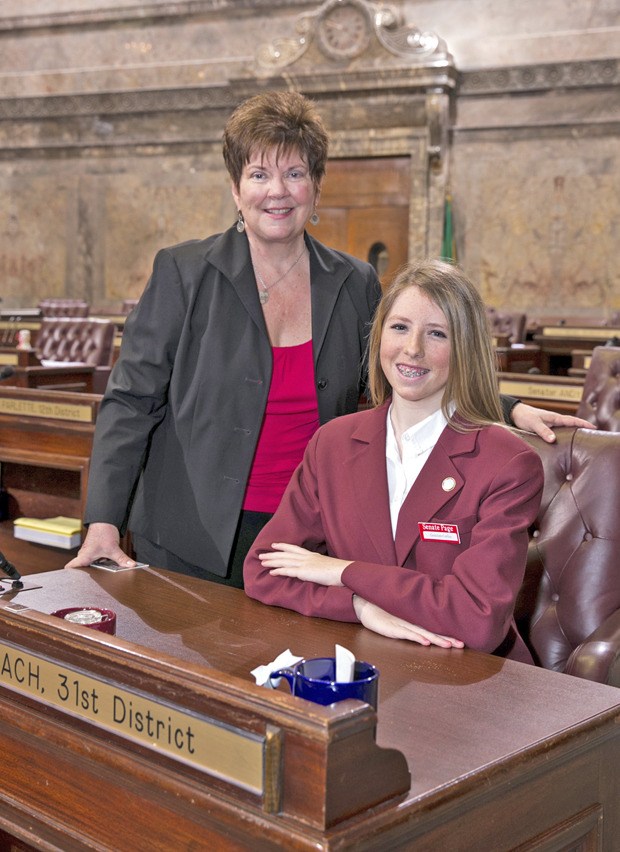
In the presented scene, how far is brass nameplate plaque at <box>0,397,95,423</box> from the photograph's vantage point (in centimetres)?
387

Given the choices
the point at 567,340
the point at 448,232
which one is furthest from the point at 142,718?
the point at 448,232

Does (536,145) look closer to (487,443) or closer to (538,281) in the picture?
(538,281)

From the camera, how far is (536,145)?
39.6ft

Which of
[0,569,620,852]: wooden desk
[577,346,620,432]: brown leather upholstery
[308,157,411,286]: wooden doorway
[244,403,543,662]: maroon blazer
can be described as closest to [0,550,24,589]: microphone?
[0,569,620,852]: wooden desk

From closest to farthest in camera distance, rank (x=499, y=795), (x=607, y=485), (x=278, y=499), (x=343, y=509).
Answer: (x=499, y=795), (x=343, y=509), (x=607, y=485), (x=278, y=499)

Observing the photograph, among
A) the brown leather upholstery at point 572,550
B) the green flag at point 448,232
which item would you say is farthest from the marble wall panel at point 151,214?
the brown leather upholstery at point 572,550

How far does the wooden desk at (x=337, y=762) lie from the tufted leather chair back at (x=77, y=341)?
5.81 meters

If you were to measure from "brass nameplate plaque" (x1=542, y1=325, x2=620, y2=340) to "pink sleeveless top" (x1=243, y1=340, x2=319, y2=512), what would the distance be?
19.2 feet

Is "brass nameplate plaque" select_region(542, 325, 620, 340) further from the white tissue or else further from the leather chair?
the white tissue

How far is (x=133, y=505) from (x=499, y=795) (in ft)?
4.52

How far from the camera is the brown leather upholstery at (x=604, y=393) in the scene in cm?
367

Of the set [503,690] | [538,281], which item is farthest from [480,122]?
[503,690]

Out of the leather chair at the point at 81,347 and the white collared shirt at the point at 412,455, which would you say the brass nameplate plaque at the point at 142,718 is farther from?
the leather chair at the point at 81,347

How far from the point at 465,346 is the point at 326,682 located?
36.3 inches
